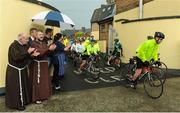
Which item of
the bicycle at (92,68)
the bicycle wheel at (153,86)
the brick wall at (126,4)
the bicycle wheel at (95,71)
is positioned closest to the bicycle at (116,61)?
the bicycle at (92,68)

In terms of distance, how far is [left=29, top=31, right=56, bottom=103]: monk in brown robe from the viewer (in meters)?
7.95

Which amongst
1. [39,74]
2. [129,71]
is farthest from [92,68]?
[39,74]

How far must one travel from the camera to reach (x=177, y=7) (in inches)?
700

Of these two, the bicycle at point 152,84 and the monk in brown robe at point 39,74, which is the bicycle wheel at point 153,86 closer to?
the bicycle at point 152,84

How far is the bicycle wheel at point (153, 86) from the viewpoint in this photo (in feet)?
29.1

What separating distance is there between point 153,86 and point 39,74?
135 inches

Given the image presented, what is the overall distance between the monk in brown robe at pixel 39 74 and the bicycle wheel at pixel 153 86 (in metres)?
3.10

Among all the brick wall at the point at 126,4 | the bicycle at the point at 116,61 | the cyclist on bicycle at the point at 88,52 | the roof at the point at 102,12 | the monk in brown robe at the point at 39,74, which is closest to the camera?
the monk in brown robe at the point at 39,74

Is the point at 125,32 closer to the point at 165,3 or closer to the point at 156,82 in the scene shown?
the point at 165,3

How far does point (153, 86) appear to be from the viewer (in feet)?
29.4

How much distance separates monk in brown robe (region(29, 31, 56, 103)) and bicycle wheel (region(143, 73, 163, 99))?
310cm

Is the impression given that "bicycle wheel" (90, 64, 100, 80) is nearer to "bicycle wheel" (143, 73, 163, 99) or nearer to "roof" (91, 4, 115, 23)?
"bicycle wheel" (143, 73, 163, 99)

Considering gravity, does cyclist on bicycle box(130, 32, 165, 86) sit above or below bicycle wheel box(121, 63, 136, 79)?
A: above

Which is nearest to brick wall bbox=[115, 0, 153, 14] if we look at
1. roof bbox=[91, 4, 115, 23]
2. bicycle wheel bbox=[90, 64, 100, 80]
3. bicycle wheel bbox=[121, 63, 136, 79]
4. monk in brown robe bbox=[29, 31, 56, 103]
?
roof bbox=[91, 4, 115, 23]
